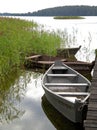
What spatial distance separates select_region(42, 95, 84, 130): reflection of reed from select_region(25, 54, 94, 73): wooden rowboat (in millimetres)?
4208

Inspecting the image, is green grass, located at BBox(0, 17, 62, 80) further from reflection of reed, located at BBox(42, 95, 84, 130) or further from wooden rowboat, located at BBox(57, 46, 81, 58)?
reflection of reed, located at BBox(42, 95, 84, 130)

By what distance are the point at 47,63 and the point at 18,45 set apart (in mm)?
1327

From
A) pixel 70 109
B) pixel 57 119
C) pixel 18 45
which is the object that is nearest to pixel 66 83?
pixel 57 119

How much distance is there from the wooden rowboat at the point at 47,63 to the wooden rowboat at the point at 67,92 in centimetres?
195

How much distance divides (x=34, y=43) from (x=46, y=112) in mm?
7314

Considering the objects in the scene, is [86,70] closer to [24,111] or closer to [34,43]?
[34,43]

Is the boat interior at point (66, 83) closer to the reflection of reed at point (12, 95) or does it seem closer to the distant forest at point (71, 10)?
the reflection of reed at point (12, 95)

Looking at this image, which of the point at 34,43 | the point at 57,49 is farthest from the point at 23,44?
the point at 57,49

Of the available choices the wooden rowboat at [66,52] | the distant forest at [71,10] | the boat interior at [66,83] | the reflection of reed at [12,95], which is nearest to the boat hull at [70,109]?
the boat interior at [66,83]

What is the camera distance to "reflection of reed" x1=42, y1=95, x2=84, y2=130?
811 centimetres

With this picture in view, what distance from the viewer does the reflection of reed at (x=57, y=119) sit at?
8113mm

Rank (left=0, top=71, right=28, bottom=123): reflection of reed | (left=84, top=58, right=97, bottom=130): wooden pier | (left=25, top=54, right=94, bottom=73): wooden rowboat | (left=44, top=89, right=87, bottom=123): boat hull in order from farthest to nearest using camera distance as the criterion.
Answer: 1. (left=25, top=54, right=94, bottom=73): wooden rowboat
2. (left=0, top=71, right=28, bottom=123): reflection of reed
3. (left=44, top=89, right=87, bottom=123): boat hull
4. (left=84, top=58, right=97, bottom=130): wooden pier

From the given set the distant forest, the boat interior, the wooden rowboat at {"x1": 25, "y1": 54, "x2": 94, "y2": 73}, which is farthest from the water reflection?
the distant forest

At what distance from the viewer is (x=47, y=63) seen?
581 inches
